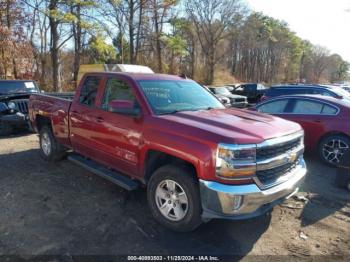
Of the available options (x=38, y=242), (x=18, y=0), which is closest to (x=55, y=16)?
(x=18, y=0)

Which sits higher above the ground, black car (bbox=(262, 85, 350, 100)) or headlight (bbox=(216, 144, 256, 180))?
black car (bbox=(262, 85, 350, 100))

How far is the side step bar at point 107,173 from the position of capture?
436cm

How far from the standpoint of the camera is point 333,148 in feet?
23.0

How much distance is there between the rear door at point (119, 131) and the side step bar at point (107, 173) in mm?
103

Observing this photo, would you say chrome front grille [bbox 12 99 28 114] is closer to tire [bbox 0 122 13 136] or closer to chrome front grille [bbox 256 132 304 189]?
tire [bbox 0 122 13 136]

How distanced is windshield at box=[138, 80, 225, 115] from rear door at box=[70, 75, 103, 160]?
1.02m

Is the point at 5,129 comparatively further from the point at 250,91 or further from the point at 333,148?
A: the point at 250,91

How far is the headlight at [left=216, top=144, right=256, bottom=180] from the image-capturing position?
3.31m

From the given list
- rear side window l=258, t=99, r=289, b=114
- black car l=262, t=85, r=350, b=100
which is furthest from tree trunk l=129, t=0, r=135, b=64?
rear side window l=258, t=99, r=289, b=114

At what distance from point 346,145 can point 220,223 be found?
13.5 ft

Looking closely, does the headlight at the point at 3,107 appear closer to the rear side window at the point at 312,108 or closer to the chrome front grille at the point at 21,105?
the chrome front grille at the point at 21,105

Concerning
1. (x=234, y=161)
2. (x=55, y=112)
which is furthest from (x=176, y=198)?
(x=55, y=112)

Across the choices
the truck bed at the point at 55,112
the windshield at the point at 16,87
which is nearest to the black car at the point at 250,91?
the windshield at the point at 16,87

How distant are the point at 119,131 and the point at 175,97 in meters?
0.96
